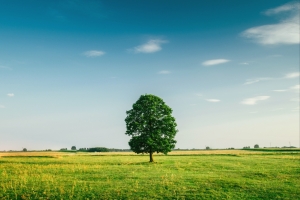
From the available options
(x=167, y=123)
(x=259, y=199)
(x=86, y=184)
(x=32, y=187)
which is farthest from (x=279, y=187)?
(x=167, y=123)

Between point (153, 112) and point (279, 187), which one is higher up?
point (153, 112)

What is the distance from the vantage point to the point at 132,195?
22.3 meters

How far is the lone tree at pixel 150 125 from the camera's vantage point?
54.5m

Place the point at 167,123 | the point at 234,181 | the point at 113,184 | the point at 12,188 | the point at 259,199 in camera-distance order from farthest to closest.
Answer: the point at 167,123 < the point at 234,181 < the point at 113,184 < the point at 12,188 < the point at 259,199

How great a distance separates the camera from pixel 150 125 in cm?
5628

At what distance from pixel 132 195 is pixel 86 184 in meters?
7.01

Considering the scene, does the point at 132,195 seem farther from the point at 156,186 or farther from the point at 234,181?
the point at 234,181

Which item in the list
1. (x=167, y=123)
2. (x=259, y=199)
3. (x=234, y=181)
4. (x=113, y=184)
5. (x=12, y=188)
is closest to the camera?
(x=259, y=199)

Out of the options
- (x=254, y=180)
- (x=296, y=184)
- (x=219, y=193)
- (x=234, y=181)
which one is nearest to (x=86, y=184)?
(x=219, y=193)

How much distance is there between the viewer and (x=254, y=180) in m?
30.0

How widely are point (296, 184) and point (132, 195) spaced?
62.5 feet

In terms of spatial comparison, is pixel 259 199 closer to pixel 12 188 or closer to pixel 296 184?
pixel 296 184

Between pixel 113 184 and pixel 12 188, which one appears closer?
pixel 12 188

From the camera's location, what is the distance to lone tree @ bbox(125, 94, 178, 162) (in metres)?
54.5
